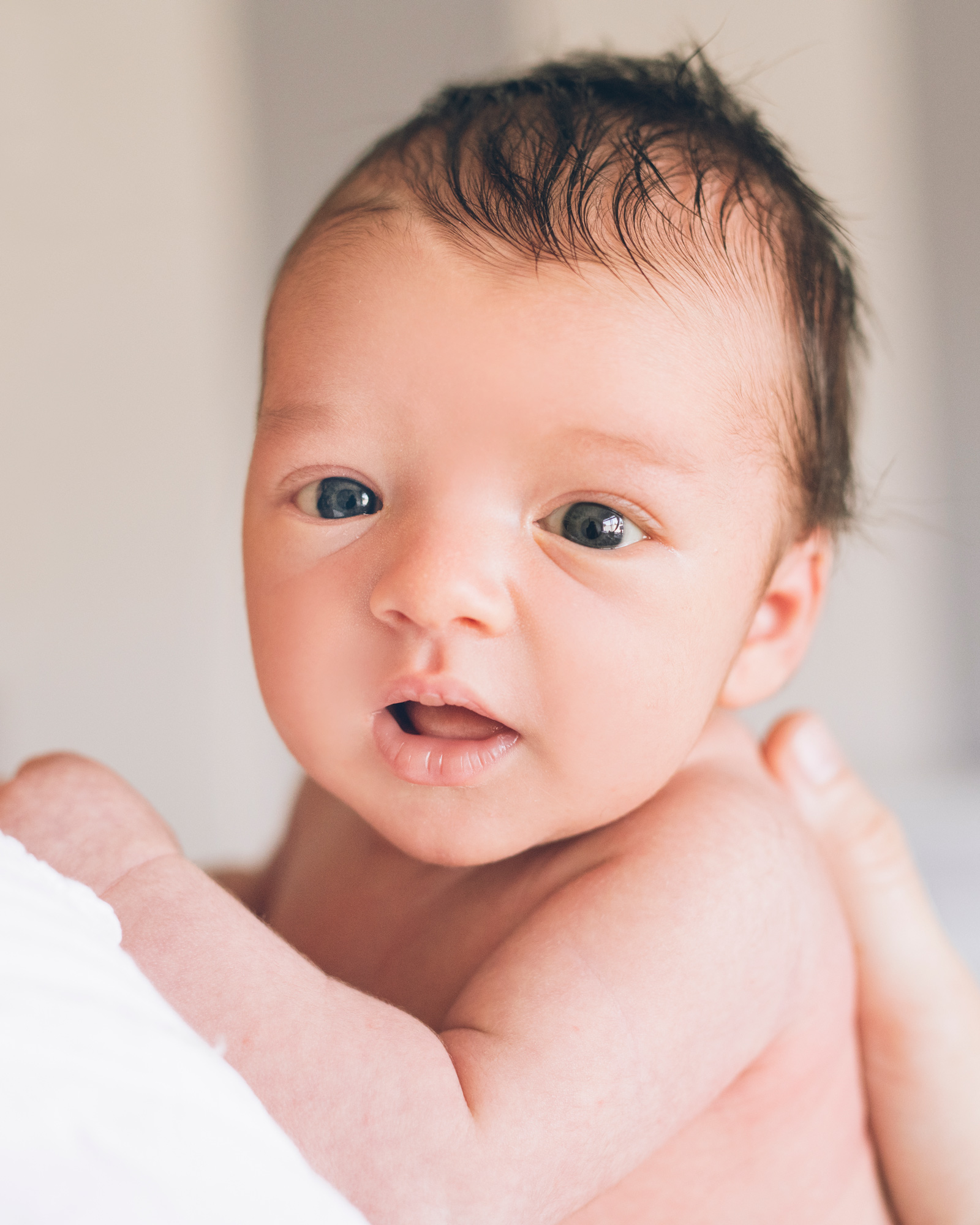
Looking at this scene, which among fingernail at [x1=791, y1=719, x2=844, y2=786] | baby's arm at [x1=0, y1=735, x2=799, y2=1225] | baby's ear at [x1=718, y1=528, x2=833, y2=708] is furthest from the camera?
fingernail at [x1=791, y1=719, x2=844, y2=786]

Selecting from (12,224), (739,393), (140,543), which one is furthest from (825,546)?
(12,224)

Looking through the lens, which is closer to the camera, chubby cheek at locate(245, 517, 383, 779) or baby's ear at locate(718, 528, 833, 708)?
chubby cheek at locate(245, 517, 383, 779)

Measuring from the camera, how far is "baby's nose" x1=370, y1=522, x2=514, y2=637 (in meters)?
0.53

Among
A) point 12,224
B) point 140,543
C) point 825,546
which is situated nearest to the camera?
point 825,546

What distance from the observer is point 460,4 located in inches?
81.4

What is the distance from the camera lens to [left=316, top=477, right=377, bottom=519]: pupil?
592 millimetres

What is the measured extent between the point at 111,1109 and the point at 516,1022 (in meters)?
0.23

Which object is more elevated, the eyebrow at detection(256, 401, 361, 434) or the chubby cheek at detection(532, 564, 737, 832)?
the eyebrow at detection(256, 401, 361, 434)

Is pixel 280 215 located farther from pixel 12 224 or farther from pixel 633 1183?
pixel 633 1183

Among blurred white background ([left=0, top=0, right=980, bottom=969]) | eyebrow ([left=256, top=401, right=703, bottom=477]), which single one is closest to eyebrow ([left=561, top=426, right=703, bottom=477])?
eyebrow ([left=256, top=401, right=703, bottom=477])

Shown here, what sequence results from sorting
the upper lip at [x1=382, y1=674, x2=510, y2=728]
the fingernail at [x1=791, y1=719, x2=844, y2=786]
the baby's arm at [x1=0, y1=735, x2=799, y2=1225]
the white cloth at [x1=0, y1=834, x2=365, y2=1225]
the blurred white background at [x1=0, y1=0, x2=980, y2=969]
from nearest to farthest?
the white cloth at [x1=0, y1=834, x2=365, y2=1225] < the baby's arm at [x1=0, y1=735, x2=799, y2=1225] < the upper lip at [x1=382, y1=674, x2=510, y2=728] < the fingernail at [x1=791, y1=719, x2=844, y2=786] < the blurred white background at [x1=0, y1=0, x2=980, y2=969]

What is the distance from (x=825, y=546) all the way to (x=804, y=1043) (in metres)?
A: 0.34

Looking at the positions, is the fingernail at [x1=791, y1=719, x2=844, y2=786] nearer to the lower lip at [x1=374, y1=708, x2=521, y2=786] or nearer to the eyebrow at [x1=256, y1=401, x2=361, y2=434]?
the lower lip at [x1=374, y1=708, x2=521, y2=786]

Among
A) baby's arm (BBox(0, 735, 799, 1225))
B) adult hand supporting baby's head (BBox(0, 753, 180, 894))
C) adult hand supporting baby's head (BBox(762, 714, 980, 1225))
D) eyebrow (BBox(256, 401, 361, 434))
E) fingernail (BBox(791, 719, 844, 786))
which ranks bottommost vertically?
adult hand supporting baby's head (BBox(762, 714, 980, 1225))
